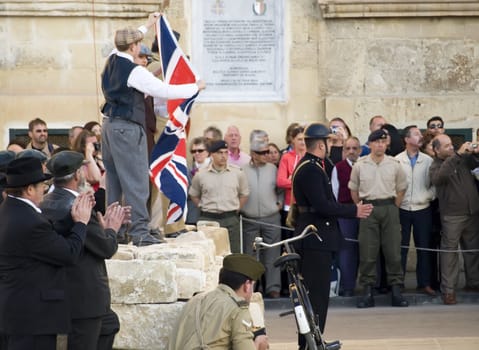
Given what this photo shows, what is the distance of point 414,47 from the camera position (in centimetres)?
1686

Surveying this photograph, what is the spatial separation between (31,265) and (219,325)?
1.27 metres

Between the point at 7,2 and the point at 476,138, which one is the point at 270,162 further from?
the point at 7,2

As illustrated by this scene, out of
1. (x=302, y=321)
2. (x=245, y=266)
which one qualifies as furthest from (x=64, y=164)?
(x=302, y=321)

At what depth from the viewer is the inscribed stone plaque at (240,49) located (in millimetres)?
16734

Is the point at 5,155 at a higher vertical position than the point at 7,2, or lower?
lower

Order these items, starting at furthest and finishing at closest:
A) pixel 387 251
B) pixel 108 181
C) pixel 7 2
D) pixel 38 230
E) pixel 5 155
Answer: pixel 7 2 < pixel 387 251 < pixel 108 181 < pixel 5 155 < pixel 38 230

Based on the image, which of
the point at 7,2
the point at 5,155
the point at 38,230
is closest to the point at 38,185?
the point at 38,230

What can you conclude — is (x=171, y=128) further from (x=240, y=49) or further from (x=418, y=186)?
(x=240, y=49)

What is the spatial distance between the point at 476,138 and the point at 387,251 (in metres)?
2.23

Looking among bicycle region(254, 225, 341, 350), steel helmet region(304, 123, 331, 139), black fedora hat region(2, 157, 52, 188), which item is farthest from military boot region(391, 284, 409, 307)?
black fedora hat region(2, 157, 52, 188)

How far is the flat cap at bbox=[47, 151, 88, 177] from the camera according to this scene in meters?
8.62

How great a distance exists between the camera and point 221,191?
1502 cm

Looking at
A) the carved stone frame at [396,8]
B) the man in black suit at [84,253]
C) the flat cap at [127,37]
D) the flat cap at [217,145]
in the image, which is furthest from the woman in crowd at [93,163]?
the carved stone frame at [396,8]

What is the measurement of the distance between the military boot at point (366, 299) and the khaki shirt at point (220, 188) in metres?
1.69
